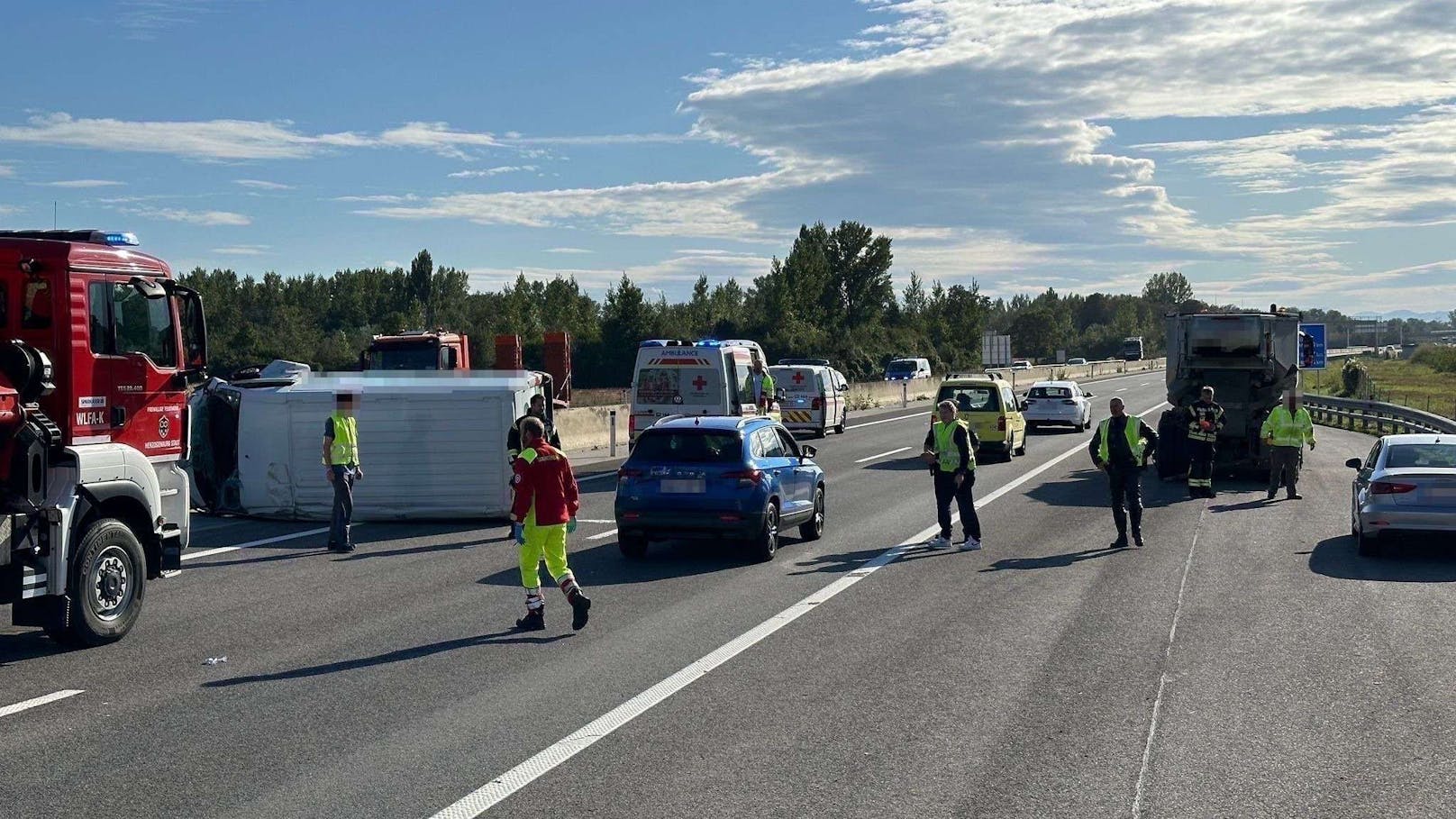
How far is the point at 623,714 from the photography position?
816 cm

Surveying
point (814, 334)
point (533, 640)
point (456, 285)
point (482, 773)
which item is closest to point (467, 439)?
point (533, 640)

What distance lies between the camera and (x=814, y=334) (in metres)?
93.8

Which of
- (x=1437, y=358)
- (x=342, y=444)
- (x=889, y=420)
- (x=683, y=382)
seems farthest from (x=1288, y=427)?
(x=1437, y=358)

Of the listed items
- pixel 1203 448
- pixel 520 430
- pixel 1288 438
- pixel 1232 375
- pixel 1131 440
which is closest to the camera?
pixel 520 430

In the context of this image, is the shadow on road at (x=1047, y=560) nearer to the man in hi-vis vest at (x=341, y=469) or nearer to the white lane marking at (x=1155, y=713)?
the white lane marking at (x=1155, y=713)

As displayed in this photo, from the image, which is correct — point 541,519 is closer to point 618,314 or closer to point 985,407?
point 985,407

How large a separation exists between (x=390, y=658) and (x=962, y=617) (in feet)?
15.2

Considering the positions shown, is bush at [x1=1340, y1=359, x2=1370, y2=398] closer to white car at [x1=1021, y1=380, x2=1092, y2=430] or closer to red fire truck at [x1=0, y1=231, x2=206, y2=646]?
white car at [x1=1021, y1=380, x2=1092, y2=430]

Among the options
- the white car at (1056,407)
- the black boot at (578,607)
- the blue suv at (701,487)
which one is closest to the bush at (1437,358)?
the white car at (1056,407)

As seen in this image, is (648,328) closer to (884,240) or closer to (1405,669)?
(884,240)

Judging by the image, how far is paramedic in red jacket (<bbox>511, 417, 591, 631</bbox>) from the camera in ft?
35.2

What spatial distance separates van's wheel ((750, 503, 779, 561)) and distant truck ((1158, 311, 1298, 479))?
Result: 11313 mm

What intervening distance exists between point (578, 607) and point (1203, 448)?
573 inches

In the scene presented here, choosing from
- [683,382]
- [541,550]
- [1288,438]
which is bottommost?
[541,550]
